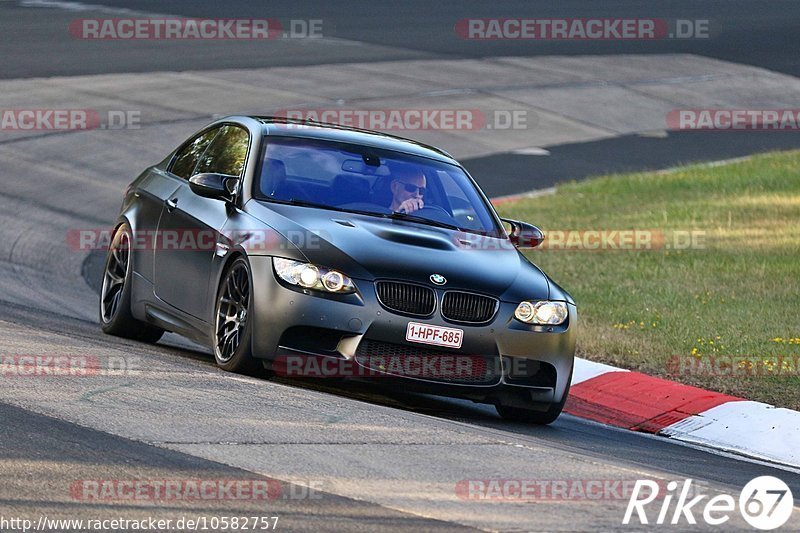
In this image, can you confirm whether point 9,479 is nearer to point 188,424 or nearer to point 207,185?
point 188,424

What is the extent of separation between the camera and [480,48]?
31.3 m

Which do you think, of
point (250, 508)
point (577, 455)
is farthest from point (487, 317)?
point (250, 508)

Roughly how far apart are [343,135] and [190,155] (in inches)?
49.2

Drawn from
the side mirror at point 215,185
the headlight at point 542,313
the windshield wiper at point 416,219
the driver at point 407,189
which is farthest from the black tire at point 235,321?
the headlight at point 542,313

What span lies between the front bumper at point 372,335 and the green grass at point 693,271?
2451mm

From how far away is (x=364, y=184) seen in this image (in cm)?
947

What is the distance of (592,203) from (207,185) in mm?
10558

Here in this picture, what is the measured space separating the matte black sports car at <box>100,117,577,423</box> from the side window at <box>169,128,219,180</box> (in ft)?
0.17

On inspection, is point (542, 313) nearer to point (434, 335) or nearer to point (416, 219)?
point (434, 335)

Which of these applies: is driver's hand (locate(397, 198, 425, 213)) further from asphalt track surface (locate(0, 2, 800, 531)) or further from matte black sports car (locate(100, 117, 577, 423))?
asphalt track surface (locate(0, 2, 800, 531))

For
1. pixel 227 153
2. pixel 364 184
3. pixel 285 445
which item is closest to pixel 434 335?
pixel 364 184

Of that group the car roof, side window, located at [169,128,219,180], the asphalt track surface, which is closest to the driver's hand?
the car roof

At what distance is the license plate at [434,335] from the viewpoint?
829 cm

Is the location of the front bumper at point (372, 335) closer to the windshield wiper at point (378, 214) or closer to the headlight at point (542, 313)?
the headlight at point (542, 313)
